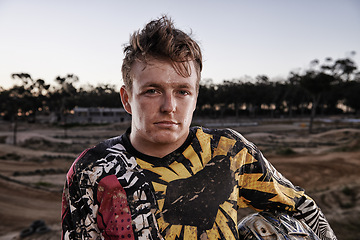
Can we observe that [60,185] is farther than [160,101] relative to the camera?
Yes

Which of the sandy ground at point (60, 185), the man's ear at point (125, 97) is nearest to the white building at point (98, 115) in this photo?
the sandy ground at point (60, 185)

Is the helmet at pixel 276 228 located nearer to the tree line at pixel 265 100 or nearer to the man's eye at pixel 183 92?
the man's eye at pixel 183 92

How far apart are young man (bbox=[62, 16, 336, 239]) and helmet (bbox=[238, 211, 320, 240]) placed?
1.06 ft

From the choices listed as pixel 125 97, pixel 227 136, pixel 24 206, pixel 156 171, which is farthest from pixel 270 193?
pixel 24 206

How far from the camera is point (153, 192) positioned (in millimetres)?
1331

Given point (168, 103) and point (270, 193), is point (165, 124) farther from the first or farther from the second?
point (270, 193)

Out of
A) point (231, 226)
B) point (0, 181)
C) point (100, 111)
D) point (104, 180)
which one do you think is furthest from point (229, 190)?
point (100, 111)

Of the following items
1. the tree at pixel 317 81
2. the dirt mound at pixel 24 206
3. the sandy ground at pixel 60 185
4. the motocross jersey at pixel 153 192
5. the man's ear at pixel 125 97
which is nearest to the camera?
the motocross jersey at pixel 153 192

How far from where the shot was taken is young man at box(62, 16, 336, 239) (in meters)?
1.30

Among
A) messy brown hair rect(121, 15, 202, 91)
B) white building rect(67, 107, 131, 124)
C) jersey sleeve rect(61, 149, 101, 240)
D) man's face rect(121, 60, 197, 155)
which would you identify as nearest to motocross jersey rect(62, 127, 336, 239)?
jersey sleeve rect(61, 149, 101, 240)

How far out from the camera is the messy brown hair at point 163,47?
1.32 m

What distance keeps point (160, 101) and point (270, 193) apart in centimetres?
95

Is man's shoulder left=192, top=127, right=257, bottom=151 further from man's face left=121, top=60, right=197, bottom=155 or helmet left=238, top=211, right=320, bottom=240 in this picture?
helmet left=238, top=211, right=320, bottom=240

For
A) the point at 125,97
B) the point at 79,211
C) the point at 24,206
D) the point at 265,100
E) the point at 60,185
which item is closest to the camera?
the point at 79,211
